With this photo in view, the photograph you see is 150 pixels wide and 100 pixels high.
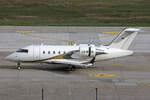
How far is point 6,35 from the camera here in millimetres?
52969

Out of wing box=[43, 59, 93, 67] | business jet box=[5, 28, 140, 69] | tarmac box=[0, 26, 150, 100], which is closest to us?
tarmac box=[0, 26, 150, 100]

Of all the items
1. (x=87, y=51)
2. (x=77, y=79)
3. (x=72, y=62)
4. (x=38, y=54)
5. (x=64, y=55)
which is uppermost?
(x=87, y=51)

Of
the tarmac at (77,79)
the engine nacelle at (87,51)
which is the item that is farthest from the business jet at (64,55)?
the tarmac at (77,79)

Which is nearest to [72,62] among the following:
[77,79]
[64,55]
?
[64,55]

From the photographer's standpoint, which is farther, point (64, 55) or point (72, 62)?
point (64, 55)

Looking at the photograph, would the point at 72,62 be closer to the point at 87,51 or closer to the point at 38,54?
the point at 87,51

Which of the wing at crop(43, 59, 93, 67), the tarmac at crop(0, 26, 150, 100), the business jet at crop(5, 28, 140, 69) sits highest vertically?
the business jet at crop(5, 28, 140, 69)

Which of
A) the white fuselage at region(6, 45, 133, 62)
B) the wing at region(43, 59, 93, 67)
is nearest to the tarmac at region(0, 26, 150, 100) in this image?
the wing at region(43, 59, 93, 67)

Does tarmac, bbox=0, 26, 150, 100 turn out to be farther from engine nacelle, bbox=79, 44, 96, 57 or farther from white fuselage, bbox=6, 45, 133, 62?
engine nacelle, bbox=79, 44, 96, 57

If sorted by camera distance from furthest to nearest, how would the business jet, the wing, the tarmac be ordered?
1. the business jet
2. the wing
3. the tarmac

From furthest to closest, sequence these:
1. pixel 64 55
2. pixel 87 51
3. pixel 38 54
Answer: pixel 64 55 → pixel 38 54 → pixel 87 51

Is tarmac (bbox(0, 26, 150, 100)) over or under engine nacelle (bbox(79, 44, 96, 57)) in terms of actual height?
under

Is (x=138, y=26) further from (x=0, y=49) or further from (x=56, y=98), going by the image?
(x=56, y=98)

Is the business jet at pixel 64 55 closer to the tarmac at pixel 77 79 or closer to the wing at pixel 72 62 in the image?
the wing at pixel 72 62
